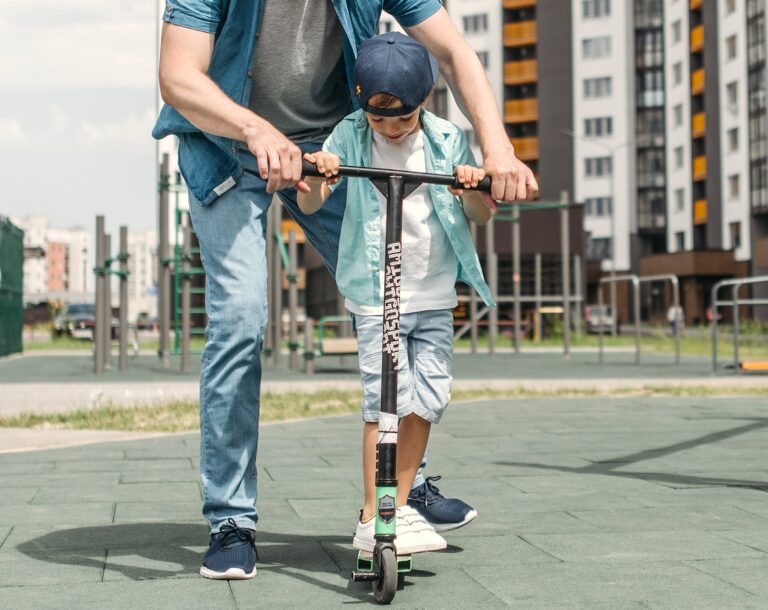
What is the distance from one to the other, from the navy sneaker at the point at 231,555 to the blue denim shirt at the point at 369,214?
0.71m

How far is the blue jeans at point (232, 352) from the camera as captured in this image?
3457mm

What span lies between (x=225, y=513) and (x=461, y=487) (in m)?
1.80

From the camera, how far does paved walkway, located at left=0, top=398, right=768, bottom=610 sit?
303 centimetres

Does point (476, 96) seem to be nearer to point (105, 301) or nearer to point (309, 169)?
point (309, 169)

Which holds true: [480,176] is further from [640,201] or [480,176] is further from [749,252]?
[640,201]

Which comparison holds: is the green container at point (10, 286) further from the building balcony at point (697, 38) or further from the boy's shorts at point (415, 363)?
the building balcony at point (697, 38)

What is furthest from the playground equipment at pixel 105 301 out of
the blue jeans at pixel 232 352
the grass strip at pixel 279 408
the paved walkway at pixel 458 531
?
the blue jeans at pixel 232 352

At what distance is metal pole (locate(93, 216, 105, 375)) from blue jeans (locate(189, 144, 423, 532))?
1140 cm

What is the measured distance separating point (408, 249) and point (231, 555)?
0.96 metres

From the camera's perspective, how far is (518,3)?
72625 mm

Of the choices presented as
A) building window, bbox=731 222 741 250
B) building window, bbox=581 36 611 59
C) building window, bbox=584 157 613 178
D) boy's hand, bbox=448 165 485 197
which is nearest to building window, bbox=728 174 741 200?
building window, bbox=731 222 741 250

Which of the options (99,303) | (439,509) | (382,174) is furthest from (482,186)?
(99,303)

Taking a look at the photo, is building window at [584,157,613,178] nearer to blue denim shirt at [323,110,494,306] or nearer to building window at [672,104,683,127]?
building window at [672,104,683,127]

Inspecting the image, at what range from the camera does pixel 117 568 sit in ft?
11.1
